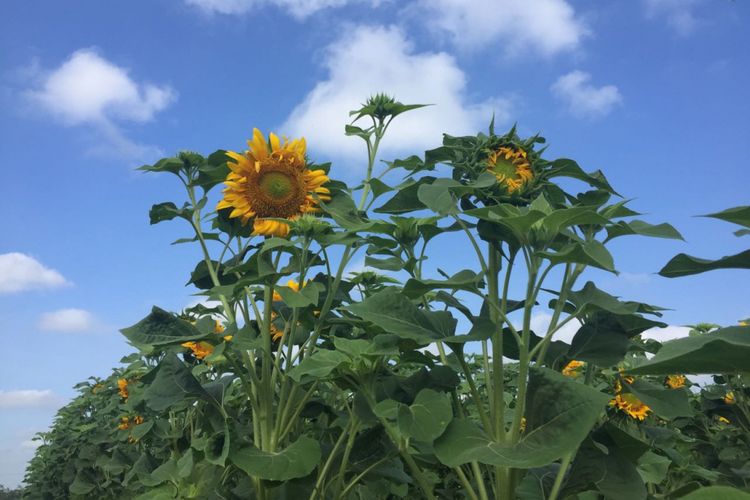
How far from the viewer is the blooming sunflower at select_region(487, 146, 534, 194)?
195 centimetres

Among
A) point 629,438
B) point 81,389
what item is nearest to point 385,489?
point 629,438

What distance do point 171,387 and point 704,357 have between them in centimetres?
191

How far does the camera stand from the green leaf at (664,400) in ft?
6.18

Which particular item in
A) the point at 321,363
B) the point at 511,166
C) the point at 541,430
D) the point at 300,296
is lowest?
the point at 541,430

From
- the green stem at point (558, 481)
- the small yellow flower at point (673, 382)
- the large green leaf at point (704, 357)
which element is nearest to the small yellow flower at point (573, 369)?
the small yellow flower at point (673, 382)

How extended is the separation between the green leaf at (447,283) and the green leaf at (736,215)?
0.62 m

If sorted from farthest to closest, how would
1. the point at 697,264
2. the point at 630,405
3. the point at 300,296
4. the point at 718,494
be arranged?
1. the point at 630,405
2. the point at 300,296
3. the point at 697,264
4. the point at 718,494

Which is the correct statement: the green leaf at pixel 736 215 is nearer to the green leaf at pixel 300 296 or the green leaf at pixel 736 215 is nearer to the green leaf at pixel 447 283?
the green leaf at pixel 447 283

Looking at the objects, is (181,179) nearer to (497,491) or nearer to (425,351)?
(425,351)

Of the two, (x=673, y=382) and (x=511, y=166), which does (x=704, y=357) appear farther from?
(x=673, y=382)

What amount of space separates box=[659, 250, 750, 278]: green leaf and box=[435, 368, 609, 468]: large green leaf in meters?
0.32

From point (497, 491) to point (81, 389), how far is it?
674 cm

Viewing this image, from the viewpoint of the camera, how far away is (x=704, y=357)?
887 mm

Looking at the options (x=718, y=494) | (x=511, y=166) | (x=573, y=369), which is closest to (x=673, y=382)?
(x=573, y=369)
